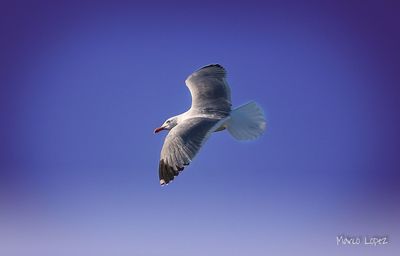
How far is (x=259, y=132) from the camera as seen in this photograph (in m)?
3.76

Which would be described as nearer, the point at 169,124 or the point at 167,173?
the point at 167,173

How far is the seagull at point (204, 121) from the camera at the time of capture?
119 inches

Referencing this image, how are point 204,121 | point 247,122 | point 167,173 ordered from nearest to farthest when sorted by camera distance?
1. point 167,173
2. point 204,121
3. point 247,122

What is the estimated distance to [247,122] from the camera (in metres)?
3.72

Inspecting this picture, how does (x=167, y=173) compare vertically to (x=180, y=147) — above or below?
below

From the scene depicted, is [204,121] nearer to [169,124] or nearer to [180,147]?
[180,147]

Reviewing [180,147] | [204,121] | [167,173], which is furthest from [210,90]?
[167,173]

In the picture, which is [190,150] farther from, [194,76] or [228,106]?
[194,76]

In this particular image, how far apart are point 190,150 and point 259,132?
855 millimetres

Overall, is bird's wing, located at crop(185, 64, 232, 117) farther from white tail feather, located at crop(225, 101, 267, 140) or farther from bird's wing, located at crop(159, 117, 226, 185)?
bird's wing, located at crop(159, 117, 226, 185)

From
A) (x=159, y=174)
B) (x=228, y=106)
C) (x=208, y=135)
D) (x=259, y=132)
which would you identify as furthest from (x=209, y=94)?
(x=159, y=174)

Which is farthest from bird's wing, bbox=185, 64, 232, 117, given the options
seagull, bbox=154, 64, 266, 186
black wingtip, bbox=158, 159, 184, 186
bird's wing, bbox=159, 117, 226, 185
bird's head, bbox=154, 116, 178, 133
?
black wingtip, bbox=158, 159, 184, 186

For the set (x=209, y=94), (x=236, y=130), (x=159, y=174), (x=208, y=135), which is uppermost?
(x=209, y=94)

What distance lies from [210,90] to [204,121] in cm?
55
